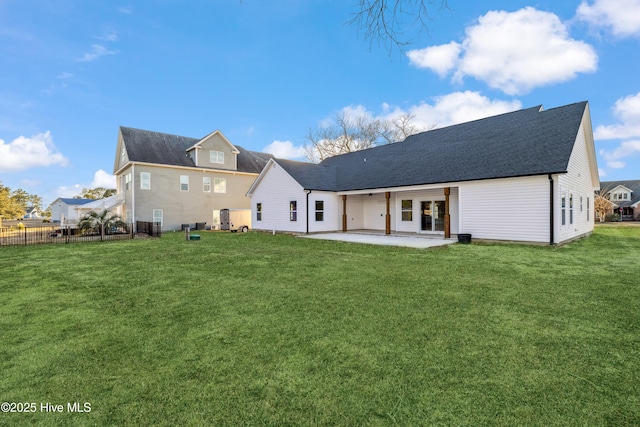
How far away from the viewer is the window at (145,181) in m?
22.5

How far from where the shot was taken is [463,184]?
1365 centimetres

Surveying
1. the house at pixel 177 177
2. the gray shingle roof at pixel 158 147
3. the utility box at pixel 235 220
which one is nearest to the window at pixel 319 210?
the utility box at pixel 235 220

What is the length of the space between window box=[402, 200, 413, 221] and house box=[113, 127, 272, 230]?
1588cm

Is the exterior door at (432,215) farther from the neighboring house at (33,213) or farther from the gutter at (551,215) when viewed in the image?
the neighboring house at (33,213)

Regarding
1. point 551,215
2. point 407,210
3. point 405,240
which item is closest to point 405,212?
point 407,210

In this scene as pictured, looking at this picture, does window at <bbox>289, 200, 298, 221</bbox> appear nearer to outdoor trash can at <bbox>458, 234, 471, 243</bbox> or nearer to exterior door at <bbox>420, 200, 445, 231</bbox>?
exterior door at <bbox>420, 200, 445, 231</bbox>

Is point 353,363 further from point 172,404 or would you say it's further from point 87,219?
point 87,219

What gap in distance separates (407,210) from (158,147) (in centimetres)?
2094

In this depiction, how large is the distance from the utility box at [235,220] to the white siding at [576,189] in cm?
1899

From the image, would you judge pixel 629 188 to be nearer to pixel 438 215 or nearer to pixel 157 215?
pixel 438 215

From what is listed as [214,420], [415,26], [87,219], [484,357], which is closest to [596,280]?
[484,357]

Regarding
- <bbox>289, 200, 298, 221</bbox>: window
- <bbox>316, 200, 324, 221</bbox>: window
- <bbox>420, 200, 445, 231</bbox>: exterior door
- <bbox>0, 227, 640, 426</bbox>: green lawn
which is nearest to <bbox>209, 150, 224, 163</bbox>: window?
<bbox>289, 200, 298, 221</bbox>: window

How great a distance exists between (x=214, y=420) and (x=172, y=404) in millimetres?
437

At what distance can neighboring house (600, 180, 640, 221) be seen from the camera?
4394 centimetres
